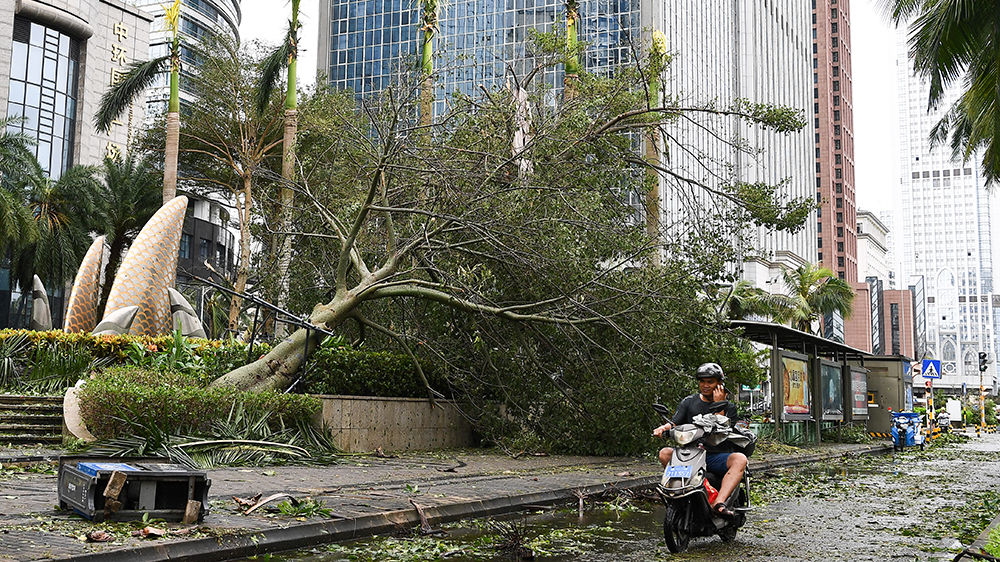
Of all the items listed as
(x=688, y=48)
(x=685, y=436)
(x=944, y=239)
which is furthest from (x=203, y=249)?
(x=944, y=239)

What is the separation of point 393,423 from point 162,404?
17.0ft

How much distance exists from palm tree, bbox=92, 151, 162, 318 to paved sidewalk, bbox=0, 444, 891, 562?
2985 centimetres

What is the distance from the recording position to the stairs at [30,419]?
15164 millimetres

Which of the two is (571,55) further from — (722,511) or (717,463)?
(722,511)

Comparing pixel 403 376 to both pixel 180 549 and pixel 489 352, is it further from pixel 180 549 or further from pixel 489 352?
pixel 180 549

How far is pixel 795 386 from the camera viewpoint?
24094 millimetres

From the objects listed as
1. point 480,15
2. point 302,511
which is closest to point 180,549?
point 302,511

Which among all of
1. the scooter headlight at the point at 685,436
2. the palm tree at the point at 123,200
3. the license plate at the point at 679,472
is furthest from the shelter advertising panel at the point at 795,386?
the palm tree at the point at 123,200

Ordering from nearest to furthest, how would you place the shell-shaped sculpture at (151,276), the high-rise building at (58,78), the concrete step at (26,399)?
the concrete step at (26,399)
the shell-shaped sculpture at (151,276)
the high-rise building at (58,78)

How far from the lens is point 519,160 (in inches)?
711

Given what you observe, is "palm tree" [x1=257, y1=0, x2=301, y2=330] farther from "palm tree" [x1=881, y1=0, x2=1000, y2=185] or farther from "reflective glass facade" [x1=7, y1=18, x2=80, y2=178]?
"reflective glass facade" [x1=7, y1=18, x2=80, y2=178]

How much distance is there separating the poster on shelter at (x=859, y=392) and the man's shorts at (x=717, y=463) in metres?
23.0

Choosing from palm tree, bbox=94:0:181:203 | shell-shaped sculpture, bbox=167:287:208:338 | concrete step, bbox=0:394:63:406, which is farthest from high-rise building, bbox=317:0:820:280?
concrete step, bbox=0:394:63:406

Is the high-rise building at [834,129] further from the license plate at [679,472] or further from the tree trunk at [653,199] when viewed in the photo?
the license plate at [679,472]
